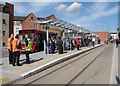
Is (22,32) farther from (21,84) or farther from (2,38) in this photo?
(2,38)

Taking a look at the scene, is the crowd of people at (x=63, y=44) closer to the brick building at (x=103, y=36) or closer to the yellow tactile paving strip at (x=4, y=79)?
the yellow tactile paving strip at (x=4, y=79)

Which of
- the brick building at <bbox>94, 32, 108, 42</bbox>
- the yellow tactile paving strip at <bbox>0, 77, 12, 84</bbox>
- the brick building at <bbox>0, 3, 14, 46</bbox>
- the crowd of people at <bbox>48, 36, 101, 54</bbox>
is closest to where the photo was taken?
the yellow tactile paving strip at <bbox>0, 77, 12, 84</bbox>

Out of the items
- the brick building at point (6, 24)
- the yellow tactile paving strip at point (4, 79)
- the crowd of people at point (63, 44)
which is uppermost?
the brick building at point (6, 24)

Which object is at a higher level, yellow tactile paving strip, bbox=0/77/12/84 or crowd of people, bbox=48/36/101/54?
crowd of people, bbox=48/36/101/54

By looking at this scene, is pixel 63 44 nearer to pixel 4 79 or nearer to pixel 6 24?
pixel 4 79

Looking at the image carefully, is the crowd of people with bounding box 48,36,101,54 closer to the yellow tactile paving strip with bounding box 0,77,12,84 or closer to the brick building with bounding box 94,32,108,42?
the yellow tactile paving strip with bounding box 0,77,12,84

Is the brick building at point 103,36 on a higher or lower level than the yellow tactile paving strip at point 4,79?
higher

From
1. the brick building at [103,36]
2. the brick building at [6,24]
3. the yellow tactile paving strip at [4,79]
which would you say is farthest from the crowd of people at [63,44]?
the brick building at [103,36]

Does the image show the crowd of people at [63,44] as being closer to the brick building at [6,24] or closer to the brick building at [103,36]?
the brick building at [6,24]

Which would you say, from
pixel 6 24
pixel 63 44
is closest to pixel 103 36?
pixel 6 24

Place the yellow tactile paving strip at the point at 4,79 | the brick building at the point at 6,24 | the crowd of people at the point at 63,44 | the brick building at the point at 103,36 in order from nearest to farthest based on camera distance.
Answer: the yellow tactile paving strip at the point at 4,79 < the crowd of people at the point at 63,44 < the brick building at the point at 6,24 < the brick building at the point at 103,36

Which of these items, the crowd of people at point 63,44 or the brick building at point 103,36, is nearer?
the crowd of people at point 63,44

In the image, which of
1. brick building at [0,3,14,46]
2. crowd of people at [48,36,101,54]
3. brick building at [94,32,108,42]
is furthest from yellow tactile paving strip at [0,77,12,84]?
brick building at [94,32,108,42]

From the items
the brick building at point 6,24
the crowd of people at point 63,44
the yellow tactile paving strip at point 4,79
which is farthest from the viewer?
the brick building at point 6,24
